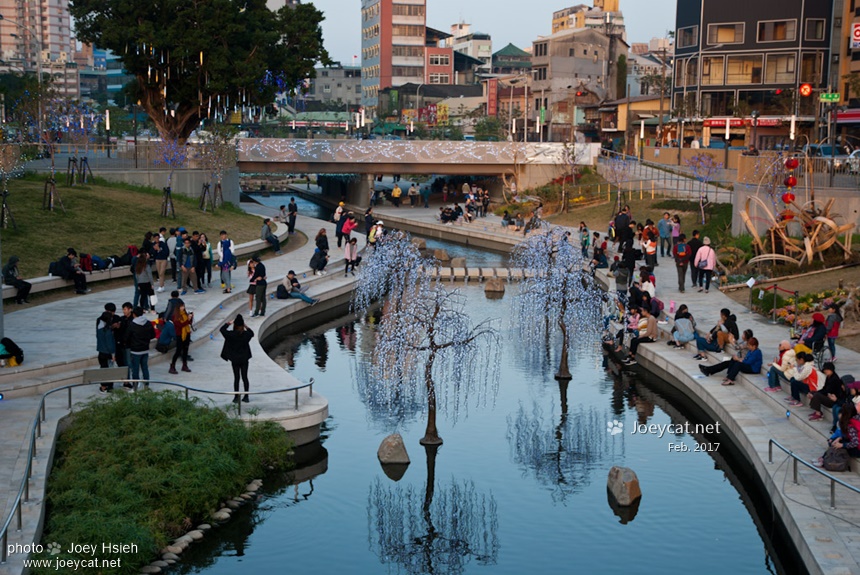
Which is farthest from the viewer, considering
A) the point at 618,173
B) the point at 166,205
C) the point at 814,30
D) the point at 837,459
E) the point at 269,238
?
the point at 814,30

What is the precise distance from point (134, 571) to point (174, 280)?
1996 centimetres

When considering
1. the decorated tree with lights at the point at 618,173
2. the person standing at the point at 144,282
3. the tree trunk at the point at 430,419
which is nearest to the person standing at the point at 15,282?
the person standing at the point at 144,282

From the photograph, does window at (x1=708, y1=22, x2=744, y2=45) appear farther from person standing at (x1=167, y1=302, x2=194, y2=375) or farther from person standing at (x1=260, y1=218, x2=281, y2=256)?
person standing at (x1=167, y1=302, x2=194, y2=375)

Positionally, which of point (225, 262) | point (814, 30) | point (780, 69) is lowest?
point (225, 262)

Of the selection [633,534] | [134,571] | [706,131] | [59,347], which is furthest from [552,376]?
[706,131]

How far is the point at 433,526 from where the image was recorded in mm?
18219

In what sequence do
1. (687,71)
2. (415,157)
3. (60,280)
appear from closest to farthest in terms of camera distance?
(60,280) → (415,157) → (687,71)

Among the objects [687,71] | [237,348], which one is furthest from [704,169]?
[237,348]

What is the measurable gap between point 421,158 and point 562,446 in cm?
5251

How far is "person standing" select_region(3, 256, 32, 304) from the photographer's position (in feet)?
98.0

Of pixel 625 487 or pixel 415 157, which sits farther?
pixel 415 157

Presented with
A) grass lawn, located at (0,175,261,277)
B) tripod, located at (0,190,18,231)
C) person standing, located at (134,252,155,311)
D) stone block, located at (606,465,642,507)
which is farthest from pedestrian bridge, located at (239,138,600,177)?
stone block, located at (606,465,642,507)

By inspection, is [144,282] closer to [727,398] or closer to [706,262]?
[727,398]

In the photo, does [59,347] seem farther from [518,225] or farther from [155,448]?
[518,225]
